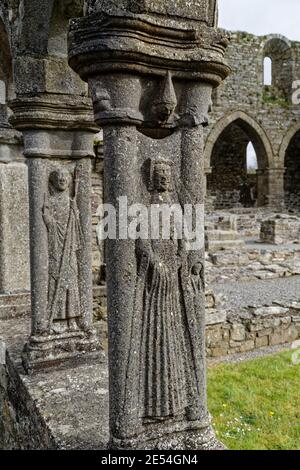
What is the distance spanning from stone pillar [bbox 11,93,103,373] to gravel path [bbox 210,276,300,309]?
4.10 meters

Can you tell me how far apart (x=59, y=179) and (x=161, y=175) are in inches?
61.7

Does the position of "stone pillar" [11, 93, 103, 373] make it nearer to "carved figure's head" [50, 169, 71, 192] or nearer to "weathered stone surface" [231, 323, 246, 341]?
"carved figure's head" [50, 169, 71, 192]

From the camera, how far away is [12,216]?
4.87m

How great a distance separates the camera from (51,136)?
3244 mm

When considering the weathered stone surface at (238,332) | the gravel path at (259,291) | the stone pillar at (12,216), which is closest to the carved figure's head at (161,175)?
the stone pillar at (12,216)

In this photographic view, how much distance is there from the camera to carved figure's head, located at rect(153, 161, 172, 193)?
180cm

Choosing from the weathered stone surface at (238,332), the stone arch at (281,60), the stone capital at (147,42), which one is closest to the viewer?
the stone capital at (147,42)

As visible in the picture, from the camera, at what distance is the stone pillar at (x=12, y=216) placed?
15.8 feet

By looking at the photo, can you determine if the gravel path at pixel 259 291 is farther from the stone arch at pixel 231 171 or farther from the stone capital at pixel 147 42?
the stone arch at pixel 231 171

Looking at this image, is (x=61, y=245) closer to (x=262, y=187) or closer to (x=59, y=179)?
(x=59, y=179)

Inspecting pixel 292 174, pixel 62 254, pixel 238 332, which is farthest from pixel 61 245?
→ pixel 292 174

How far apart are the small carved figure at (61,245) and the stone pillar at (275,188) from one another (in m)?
15.8

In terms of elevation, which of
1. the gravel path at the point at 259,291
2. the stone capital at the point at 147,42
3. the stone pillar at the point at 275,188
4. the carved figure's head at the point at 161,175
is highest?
the stone pillar at the point at 275,188

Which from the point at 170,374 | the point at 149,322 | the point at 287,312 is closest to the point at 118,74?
the point at 149,322
